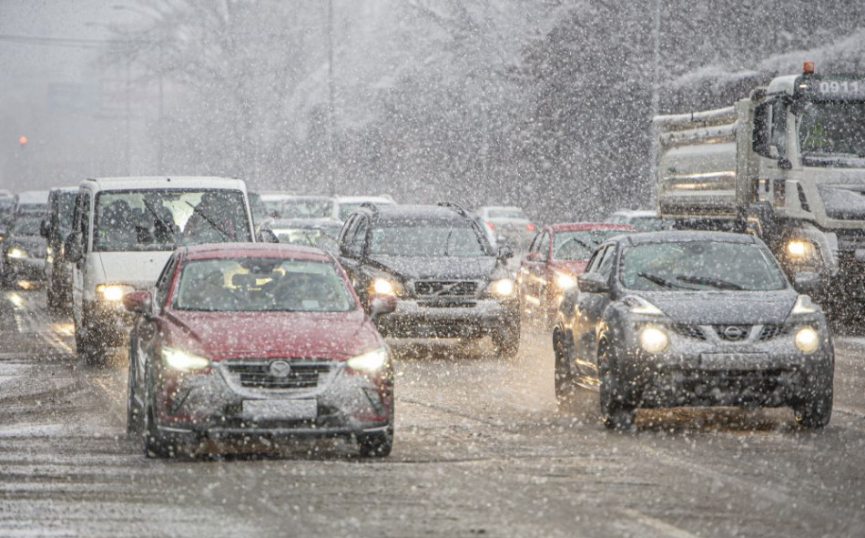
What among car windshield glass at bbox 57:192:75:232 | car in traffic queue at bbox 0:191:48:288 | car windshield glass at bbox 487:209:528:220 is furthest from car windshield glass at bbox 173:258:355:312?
car windshield glass at bbox 487:209:528:220

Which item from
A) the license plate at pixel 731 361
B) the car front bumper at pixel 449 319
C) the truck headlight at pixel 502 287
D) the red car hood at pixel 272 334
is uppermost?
the red car hood at pixel 272 334

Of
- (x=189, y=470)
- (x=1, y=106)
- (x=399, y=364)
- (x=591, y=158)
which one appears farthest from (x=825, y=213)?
(x=1, y=106)

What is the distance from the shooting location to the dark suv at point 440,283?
61.3 feet

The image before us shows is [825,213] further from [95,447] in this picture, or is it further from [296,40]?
[296,40]

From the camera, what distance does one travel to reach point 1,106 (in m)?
166

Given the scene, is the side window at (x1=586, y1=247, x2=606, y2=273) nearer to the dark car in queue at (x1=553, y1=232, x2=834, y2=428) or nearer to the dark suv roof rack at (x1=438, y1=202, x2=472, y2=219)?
the dark car in queue at (x1=553, y1=232, x2=834, y2=428)

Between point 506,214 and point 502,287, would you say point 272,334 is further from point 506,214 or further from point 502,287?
point 506,214

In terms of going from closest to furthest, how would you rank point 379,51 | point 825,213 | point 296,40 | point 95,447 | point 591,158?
point 95,447
point 825,213
point 591,158
point 379,51
point 296,40

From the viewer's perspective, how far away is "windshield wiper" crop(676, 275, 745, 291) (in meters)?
12.8

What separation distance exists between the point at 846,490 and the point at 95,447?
5047 millimetres

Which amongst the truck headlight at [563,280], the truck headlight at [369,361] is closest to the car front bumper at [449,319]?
the truck headlight at [563,280]

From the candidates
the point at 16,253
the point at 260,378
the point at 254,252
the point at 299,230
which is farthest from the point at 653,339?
the point at 16,253

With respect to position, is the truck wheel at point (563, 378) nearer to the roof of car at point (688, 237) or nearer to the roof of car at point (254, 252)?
the roof of car at point (688, 237)

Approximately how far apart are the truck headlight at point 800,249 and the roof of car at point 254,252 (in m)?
11.5
